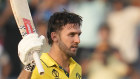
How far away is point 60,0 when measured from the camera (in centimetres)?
809

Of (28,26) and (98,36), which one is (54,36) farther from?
(98,36)

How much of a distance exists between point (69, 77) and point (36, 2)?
3911 millimetres

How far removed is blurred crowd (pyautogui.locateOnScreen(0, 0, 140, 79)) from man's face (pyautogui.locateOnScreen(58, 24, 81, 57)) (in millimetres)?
2974

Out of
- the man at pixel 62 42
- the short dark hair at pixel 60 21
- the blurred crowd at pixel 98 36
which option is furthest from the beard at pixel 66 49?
the blurred crowd at pixel 98 36

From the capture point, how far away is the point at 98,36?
792 centimetres

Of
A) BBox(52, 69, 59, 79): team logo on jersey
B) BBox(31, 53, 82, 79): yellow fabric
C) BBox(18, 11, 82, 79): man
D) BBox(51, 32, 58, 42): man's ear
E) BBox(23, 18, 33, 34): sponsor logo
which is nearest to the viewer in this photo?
BBox(23, 18, 33, 34): sponsor logo

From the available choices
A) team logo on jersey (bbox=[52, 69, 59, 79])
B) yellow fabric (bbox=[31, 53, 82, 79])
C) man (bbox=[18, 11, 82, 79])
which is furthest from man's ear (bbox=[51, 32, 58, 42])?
team logo on jersey (bbox=[52, 69, 59, 79])

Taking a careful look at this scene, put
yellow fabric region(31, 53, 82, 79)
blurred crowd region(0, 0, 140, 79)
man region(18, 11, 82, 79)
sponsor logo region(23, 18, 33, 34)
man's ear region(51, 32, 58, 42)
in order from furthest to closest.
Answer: blurred crowd region(0, 0, 140, 79) < man's ear region(51, 32, 58, 42) < man region(18, 11, 82, 79) < yellow fabric region(31, 53, 82, 79) < sponsor logo region(23, 18, 33, 34)

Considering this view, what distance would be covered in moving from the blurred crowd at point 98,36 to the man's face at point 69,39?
2974 mm

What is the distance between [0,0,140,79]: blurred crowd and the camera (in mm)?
7657

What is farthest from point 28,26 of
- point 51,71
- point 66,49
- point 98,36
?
point 98,36

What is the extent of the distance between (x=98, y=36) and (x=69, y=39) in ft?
11.0

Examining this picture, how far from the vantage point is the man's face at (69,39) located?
4598 mm

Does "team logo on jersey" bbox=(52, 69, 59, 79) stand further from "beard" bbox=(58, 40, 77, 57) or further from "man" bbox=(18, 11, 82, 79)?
"beard" bbox=(58, 40, 77, 57)
